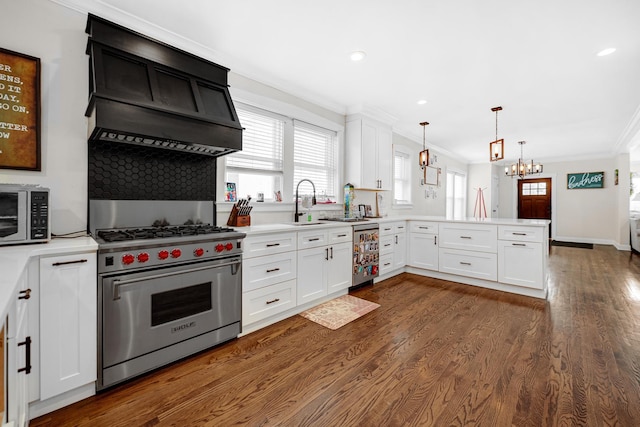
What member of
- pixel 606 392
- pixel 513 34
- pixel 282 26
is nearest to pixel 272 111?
pixel 282 26

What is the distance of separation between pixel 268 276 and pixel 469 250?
2982mm

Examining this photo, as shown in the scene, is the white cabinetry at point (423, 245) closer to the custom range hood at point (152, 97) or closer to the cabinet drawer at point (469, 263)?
the cabinet drawer at point (469, 263)

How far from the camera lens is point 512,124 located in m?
5.43

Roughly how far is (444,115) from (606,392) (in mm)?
4149

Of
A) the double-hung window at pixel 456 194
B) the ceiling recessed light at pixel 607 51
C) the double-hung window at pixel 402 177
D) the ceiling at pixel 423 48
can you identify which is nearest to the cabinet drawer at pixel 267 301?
the ceiling at pixel 423 48

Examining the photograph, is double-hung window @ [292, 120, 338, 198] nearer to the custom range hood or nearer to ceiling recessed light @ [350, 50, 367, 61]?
ceiling recessed light @ [350, 50, 367, 61]

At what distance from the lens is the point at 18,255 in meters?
1.48

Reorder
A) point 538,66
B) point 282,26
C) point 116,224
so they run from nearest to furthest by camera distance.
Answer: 1. point 116,224
2. point 282,26
3. point 538,66

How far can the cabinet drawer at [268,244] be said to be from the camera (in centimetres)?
258

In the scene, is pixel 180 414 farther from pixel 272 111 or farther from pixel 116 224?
pixel 272 111

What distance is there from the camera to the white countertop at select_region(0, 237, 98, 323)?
96 centimetres

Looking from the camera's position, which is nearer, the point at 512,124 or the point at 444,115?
the point at 444,115

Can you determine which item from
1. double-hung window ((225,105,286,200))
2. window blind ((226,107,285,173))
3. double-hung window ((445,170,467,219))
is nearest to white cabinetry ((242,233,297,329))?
double-hung window ((225,105,286,200))

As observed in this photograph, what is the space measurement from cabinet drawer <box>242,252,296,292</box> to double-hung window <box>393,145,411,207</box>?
3504mm
